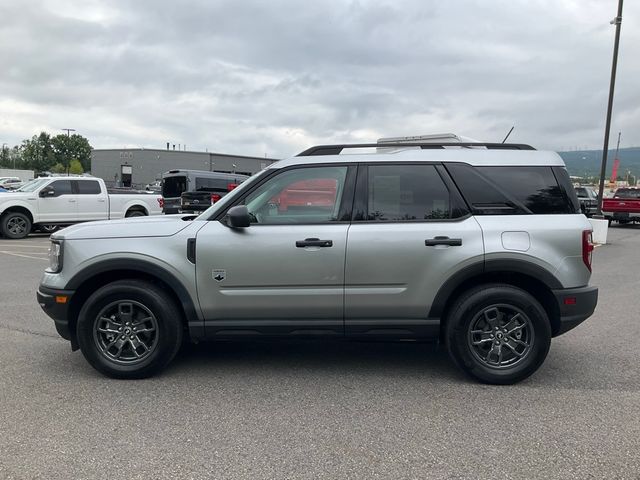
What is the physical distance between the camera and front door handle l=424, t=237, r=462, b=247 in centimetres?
420

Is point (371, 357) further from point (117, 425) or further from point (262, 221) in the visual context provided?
point (117, 425)

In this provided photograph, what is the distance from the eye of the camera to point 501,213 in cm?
434

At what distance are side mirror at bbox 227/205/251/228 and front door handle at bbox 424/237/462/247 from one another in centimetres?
142

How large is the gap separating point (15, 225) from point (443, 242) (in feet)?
49.5

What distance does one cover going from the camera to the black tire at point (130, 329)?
168 inches

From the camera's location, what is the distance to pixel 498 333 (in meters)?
4.30

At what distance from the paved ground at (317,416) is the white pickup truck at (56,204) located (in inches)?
460

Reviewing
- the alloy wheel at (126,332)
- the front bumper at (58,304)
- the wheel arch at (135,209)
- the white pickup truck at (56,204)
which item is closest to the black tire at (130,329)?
the alloy wheel at (126,332)

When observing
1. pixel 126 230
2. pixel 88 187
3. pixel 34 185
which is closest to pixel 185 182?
pixel 88 187

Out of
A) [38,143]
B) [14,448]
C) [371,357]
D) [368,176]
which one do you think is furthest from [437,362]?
[38,143]

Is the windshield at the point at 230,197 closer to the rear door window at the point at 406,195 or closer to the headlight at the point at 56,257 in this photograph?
the rear door window at the point at 406,195

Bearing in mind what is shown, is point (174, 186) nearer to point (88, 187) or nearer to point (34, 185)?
point (88, 187)

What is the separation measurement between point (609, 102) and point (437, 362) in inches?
574

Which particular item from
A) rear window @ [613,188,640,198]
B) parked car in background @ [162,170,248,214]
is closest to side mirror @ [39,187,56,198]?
parked car in background @ [162,170,248,214]
